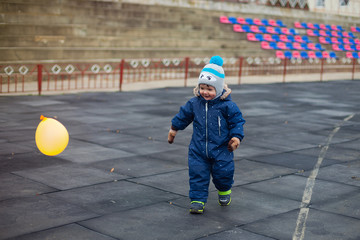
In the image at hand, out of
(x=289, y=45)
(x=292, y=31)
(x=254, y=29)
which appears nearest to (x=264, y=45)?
(x=254, y=29)

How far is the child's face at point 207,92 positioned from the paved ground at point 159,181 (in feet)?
4.08

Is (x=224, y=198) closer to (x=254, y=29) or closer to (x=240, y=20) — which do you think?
(x=240, y=20)

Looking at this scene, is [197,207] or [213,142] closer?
[197,207]

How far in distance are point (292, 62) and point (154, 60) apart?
384 inches

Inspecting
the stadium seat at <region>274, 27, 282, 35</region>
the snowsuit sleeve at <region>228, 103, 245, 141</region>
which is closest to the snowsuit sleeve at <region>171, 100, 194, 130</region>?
the snowsuit sleeve at <region>228, 103, 245, 141</region>

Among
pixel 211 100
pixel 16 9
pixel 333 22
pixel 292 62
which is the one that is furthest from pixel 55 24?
pixel 333 22

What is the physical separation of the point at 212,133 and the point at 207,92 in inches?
17.6

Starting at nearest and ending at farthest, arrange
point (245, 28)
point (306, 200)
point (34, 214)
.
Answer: point (34, 214)
point (306, 200)
point (245, 28)

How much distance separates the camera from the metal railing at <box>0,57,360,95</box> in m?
18.3

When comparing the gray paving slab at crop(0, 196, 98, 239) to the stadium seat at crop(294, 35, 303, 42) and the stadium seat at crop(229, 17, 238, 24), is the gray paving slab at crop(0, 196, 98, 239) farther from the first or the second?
the stadium seat at crop(294, 35, 303, 42)

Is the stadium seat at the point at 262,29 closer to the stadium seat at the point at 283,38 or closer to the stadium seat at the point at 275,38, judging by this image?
the stadium seat at the point at 275,38

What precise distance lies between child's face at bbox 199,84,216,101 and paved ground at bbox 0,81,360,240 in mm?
1244

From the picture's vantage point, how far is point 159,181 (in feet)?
22.9

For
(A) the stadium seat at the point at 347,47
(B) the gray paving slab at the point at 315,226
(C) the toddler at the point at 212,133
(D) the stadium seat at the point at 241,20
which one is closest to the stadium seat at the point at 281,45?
(D) the stadium seat at the point at 241,20
